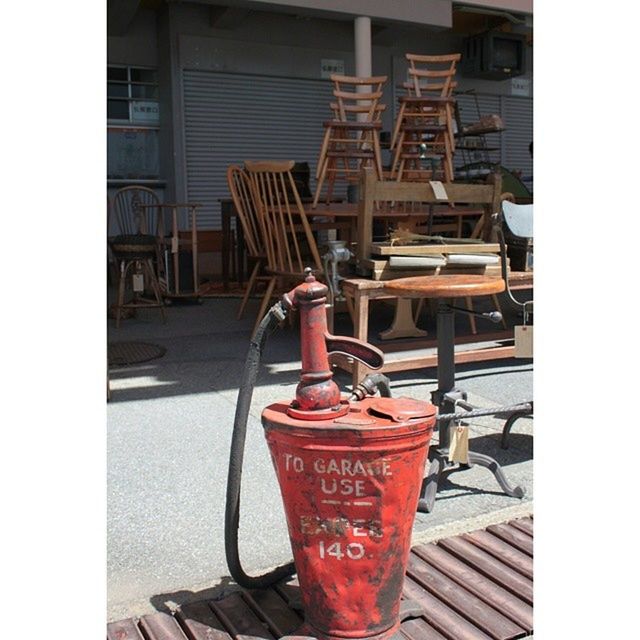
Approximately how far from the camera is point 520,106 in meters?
13.2

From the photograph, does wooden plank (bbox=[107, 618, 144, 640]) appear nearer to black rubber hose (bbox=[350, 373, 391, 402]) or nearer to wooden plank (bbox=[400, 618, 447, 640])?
wooden plank (bbox=[400, 618, 447, 640])

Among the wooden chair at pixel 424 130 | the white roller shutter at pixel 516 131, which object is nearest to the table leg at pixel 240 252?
the wooden chair at pixel 424 130

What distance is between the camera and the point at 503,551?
7.05 feet

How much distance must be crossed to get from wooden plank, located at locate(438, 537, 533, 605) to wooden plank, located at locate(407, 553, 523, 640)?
10 centimetres

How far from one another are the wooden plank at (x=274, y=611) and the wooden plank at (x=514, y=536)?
0.69 m

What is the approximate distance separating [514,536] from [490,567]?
0.71ft

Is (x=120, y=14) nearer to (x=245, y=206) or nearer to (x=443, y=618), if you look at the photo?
(x=245, y=206)

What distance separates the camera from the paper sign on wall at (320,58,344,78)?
11.4m

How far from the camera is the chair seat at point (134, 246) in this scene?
18.8 feet

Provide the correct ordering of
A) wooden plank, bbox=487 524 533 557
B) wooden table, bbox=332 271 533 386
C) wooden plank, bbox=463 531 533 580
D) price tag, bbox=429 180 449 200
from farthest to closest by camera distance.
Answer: price tag, bbox=429 180 449 200, wooden table, bbox=332 271 533 386, wooden plank, bbox=487 524 533 557, wooden plank, bbox=463 531 533 580

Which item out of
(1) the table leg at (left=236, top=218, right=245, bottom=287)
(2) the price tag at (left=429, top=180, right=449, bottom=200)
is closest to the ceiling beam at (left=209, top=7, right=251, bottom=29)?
(1) the table leg at (left=236, top=218, right=245, bottom=287)

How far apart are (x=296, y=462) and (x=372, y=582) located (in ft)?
1.00

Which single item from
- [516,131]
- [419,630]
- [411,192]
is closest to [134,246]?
[411,192]

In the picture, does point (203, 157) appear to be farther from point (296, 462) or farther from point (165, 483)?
point (296, 462)
